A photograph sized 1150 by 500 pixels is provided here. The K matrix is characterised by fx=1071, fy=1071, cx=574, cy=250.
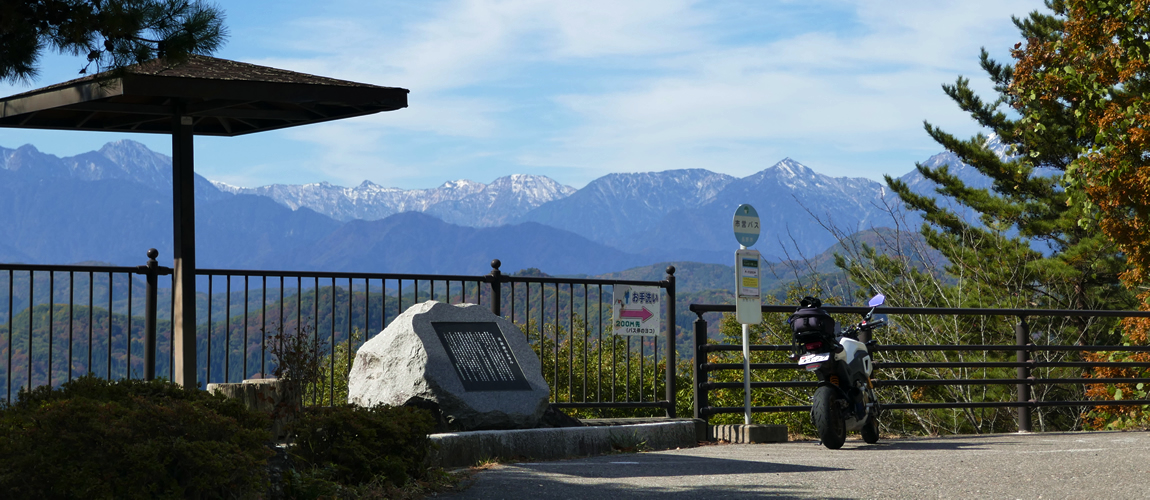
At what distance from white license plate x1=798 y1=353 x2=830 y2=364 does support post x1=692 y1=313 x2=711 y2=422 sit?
1.07 metres

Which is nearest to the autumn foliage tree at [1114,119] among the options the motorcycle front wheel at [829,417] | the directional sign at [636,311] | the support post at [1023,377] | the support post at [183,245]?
the support post at [1023,377]

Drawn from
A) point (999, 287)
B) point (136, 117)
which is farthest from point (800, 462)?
point (999, 287)

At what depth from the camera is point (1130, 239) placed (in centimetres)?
1430

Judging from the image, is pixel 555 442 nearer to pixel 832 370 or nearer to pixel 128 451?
pixel 832 370

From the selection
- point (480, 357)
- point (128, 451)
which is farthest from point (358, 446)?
point (480, 357)

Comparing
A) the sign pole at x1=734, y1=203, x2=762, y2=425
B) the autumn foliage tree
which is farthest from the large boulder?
the autumn foliage tree

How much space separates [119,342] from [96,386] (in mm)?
186754

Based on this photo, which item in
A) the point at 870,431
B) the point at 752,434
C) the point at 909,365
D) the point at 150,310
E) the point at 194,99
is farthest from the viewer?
the point at 909,365

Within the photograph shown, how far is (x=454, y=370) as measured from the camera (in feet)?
26.1

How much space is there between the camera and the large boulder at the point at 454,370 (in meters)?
7.80

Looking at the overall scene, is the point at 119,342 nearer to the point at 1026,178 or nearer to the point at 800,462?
the point at 1026,178

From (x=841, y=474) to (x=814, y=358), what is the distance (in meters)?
2.16

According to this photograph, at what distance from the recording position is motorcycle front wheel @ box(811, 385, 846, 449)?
28.0 feet

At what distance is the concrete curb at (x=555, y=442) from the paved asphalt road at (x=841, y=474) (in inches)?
8.6
